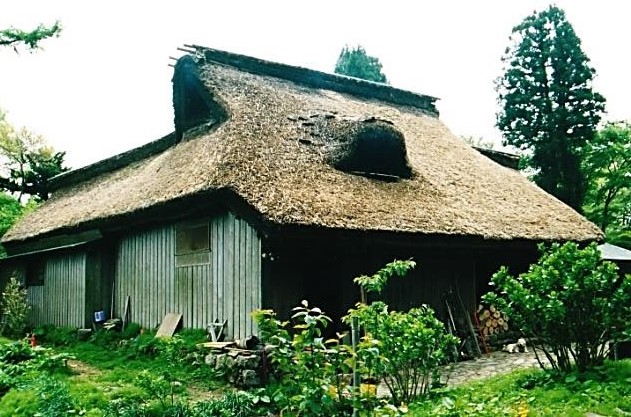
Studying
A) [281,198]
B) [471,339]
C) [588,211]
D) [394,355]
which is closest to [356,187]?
[281,198]

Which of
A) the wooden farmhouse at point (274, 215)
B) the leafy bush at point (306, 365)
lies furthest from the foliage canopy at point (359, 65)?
the leafy bush at point (306, 365)

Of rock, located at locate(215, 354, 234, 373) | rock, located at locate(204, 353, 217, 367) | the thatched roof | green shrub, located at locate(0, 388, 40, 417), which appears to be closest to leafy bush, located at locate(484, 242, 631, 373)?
the thatched roof

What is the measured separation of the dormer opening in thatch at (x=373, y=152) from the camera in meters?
10.4

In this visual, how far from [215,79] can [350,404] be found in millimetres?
9058

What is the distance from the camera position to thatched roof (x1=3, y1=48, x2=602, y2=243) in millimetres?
8875

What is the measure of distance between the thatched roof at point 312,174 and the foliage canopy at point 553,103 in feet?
21.7

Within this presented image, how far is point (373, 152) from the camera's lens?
35.5 ft

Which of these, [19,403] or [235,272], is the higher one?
[235,272]

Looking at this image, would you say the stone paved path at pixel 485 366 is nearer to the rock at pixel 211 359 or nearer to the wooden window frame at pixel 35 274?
the rock at pixel 211 359

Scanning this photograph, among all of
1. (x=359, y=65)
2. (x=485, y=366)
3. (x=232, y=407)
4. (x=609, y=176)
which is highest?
(x=359, y=65)

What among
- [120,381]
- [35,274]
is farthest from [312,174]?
[35,274]

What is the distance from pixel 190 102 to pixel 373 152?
13.8ft

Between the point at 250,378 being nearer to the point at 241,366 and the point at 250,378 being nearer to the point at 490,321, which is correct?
the point at 241,366

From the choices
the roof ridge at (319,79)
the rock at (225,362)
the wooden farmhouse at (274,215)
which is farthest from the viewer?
the roof ridge at (319,79)
